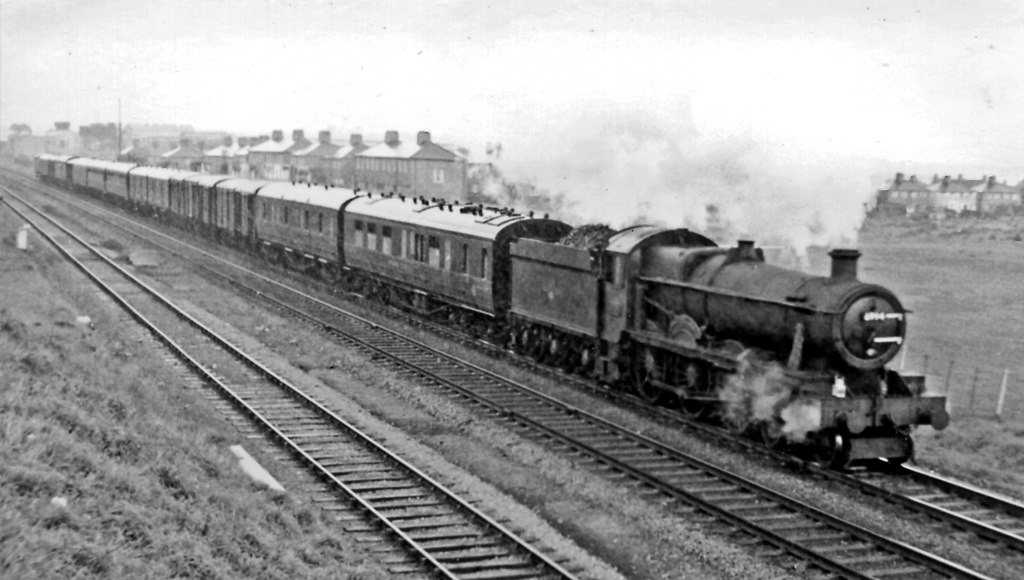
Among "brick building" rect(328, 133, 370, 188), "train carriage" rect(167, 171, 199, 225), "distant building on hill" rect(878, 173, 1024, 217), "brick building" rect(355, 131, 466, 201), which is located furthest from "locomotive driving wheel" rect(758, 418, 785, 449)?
"brick building" rect(328, 133, 370, 188)

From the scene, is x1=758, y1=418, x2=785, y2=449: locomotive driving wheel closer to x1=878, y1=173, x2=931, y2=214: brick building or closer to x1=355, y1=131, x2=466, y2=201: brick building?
x1=355, y1=131, x2=466, y2=201: brick building

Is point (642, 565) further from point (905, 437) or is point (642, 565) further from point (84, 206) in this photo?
point (84, 206)

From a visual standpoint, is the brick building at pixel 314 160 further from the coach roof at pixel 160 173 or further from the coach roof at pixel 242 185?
the coach roof at pixel 242 185

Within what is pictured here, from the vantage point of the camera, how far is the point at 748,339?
556 inches

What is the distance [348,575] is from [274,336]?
13.9 m

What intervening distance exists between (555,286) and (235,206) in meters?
25.4

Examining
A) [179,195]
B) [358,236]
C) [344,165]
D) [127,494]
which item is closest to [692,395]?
[127,494]

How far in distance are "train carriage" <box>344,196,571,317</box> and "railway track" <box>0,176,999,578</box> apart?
7.42ft

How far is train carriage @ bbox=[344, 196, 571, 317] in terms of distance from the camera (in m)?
21.2

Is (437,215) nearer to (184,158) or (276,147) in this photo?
(276,147)

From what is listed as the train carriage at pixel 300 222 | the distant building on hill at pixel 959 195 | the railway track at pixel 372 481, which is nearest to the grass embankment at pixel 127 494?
the railway track at pixel 372 481

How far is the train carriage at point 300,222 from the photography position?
31.2 m

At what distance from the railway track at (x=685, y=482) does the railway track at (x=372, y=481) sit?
2.38 meters

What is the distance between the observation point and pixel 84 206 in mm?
63469
